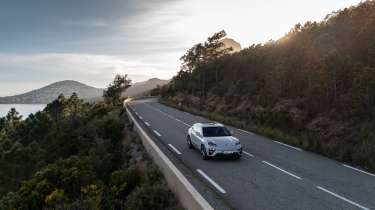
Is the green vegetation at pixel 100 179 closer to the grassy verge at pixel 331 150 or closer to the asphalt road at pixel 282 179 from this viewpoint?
the asphalt road at pixel 282 179

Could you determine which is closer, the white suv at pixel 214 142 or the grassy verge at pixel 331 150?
the grassy verge at pixel 331 150

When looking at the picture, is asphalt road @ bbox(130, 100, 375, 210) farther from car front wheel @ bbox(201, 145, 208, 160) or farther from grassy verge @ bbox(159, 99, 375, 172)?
grassy verge @ bbox(159, 99, 375, 172)

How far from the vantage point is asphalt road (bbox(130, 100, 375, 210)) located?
9.08m

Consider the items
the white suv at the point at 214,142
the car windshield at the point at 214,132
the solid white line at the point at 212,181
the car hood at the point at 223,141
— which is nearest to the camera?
the solid white line at the point at 212,181

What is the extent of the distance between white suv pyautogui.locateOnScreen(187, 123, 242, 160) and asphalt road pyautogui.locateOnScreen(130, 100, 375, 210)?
1.31ft

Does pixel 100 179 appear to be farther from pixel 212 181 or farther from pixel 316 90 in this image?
pixel 316 90

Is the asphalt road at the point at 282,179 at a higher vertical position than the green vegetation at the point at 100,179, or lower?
higher

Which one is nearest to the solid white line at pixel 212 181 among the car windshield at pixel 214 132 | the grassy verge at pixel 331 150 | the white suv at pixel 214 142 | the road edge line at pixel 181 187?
the road edge line at pixel 181 187

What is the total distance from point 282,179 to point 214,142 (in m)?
3.75

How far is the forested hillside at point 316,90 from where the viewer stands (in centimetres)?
1817

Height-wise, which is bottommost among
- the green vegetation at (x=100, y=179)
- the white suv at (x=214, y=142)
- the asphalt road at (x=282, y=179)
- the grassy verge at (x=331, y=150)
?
the green vegetation at (x=100, y=179)

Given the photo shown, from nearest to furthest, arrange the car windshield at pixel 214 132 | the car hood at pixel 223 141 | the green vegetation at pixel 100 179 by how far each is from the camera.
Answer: the green vegetation at pixel 100 179 < the car hood at pixel 223 141 < the car windshield at pixel 214 132

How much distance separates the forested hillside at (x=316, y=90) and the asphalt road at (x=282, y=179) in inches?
69.4

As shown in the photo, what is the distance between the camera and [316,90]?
24.1m
